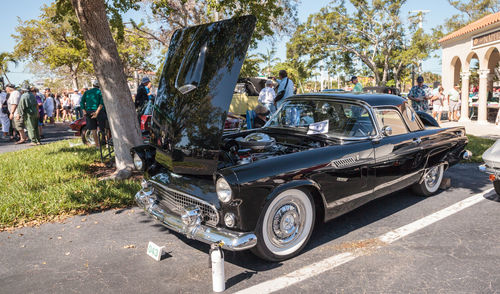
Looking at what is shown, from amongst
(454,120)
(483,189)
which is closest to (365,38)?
(454,120)

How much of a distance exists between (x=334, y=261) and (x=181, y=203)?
5.05 feet

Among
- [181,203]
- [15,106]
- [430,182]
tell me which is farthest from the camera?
[15,106]

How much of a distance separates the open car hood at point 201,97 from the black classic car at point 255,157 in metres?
0.01

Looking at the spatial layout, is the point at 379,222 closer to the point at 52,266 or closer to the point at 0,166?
the point at 52,266

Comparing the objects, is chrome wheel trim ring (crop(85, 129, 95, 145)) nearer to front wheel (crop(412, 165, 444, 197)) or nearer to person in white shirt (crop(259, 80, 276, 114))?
person in white shirt (crop(259, 80, 276, 114))

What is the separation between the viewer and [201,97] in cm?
375

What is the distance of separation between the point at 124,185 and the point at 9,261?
2299 millimetres

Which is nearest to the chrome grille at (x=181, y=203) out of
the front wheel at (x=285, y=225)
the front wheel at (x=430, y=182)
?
the front wheel at (x=285, y=225)

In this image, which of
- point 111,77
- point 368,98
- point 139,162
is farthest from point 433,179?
point 111,77

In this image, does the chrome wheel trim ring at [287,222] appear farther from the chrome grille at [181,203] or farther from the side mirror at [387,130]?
the side mirror at [387,130]

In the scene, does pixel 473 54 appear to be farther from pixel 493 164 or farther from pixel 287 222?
pixel 287 222

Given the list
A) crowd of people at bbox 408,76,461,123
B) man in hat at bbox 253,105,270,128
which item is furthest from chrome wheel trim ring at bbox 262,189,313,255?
crowd of people at bbox 408,76,461,123

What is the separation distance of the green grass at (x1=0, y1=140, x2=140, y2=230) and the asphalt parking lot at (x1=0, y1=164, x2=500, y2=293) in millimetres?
363

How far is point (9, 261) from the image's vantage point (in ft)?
12.0
